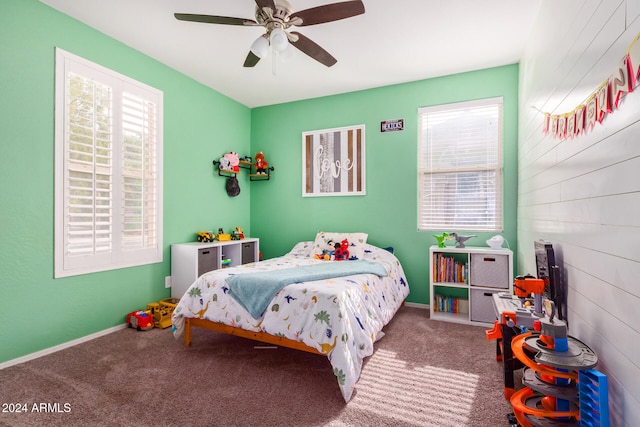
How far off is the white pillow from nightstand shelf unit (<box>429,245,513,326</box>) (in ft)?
2.49

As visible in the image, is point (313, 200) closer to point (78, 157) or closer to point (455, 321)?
point (455, 321)

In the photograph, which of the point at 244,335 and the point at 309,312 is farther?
the point at 244,335

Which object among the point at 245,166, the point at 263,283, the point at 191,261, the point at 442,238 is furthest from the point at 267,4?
the point at 245,166

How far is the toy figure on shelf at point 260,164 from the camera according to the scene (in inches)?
177

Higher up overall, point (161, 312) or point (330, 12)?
point (330, 12)

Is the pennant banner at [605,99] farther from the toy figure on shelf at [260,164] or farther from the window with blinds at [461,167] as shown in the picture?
the toy figure on shelf at [260,164]

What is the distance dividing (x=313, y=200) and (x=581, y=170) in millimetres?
3138

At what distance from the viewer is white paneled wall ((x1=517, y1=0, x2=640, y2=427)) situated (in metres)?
1.05

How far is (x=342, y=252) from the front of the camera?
138 inches

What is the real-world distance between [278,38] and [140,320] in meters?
2.69

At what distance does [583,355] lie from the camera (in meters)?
1.30

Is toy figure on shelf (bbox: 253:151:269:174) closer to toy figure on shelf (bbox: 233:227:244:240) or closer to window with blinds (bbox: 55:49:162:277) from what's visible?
toy figure on shelf (bbox: 233:227:244:240)

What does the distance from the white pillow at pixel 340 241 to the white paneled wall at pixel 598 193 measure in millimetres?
1770

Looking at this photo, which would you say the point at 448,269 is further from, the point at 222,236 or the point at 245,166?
the point at 245,166
